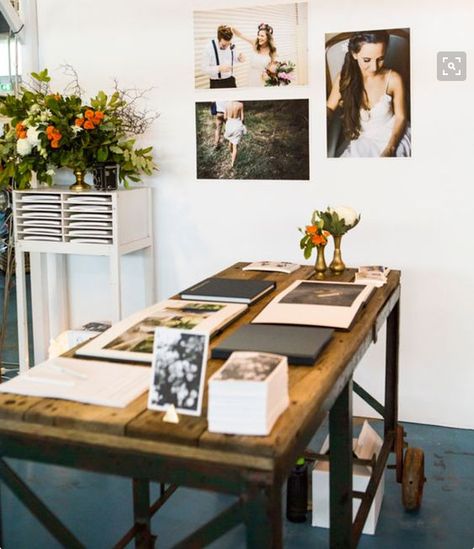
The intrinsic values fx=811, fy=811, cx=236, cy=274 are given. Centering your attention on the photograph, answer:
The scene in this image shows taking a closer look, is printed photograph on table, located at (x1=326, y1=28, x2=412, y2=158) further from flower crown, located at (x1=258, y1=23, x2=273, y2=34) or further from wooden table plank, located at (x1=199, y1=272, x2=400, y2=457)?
wooden table plank, located at (x1=199, y1=272, x2=400, y2=457)

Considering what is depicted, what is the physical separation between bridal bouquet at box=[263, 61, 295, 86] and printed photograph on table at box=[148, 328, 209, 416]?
253 centimetres

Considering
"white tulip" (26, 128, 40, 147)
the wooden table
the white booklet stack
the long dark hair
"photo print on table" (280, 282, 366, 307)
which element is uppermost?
the long dark hair

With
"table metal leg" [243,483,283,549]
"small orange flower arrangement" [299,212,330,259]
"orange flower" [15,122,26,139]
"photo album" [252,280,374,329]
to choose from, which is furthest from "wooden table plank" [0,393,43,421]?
"orange flower" [15,122,26,139]

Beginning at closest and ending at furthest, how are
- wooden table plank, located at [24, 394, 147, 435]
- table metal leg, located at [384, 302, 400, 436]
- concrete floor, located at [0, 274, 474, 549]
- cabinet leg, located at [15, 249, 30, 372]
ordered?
1. wooden table plank, located at [24, 394, 147, 435]
2. concrete floor, located at [0, 274, 474, 549]
3. table metal leg, located at [384, 302, 400, 436]
4. cabinet leg, located at [15, 249, 30, 372]

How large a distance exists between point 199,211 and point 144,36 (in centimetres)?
94

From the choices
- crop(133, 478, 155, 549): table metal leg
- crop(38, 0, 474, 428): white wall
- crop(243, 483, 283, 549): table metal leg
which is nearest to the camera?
crop(243, 483, 283, 549): table metal leg

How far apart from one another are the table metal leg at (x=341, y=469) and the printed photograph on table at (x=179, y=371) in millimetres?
668

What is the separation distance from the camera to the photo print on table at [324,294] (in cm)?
256

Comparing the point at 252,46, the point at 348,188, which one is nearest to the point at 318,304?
the point at 348,188

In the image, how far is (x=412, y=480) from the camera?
306 centimetres

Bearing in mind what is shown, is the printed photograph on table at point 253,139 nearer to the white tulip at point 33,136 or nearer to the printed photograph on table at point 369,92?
the printed photograph on table at point 369,92

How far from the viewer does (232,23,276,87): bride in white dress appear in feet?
13.0

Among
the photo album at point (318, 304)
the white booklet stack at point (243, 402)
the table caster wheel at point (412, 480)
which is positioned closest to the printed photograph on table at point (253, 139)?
the photo album at point (318, 304)

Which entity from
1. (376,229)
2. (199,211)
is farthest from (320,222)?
(199,211)
